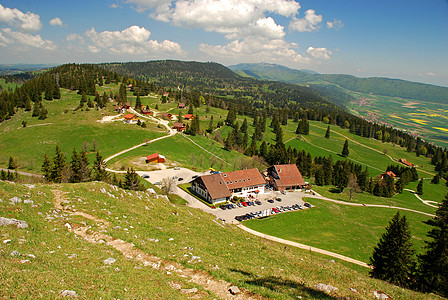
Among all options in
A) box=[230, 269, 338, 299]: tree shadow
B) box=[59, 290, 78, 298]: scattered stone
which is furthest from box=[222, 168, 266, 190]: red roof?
box=[59, 290, 78, 298]: scattered stone

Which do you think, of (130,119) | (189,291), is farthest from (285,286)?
(130,119)

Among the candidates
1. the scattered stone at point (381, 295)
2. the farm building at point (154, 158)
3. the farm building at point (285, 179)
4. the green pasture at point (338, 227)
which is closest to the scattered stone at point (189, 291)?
the scattered stone at point (381, 295)

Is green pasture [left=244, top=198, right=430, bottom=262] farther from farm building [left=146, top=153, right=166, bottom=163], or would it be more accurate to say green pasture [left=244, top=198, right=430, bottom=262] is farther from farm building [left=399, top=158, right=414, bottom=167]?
farm building [left=399, top=158, right=414, bottom=167]

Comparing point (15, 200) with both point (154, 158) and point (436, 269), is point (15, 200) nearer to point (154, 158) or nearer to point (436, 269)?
point (436, 269)

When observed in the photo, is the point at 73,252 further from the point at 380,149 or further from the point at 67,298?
the point at 380,149

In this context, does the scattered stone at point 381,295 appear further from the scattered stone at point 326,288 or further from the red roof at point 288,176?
the red roof at point 288,176
